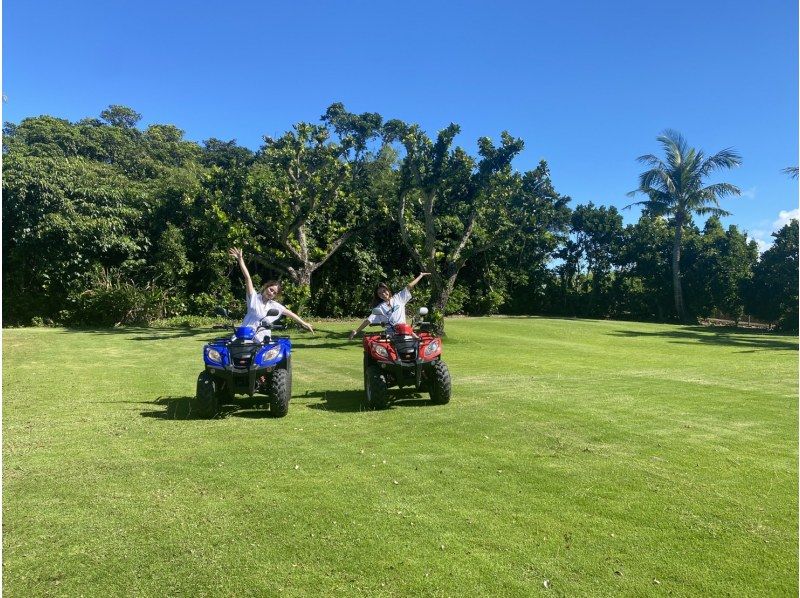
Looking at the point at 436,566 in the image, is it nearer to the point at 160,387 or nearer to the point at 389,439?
the point at 389,439

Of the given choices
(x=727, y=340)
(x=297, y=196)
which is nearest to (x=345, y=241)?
(x=297, y=196)

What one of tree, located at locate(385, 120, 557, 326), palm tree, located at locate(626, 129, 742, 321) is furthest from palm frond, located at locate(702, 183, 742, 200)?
tree, located at locate(385, 120, 557, 326)

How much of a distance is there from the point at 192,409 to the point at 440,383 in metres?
3.15

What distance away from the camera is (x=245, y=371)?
6.56 meters

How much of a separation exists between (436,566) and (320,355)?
1125cm

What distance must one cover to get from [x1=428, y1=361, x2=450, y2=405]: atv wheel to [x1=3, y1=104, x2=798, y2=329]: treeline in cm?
1063

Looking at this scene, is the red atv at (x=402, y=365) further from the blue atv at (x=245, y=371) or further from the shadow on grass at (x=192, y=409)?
the shadow on grass at (x=192, y=409)

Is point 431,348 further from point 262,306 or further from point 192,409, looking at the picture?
point 192,409

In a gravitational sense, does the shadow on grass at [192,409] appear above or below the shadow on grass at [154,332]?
below

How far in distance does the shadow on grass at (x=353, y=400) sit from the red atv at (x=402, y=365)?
8.9 inches

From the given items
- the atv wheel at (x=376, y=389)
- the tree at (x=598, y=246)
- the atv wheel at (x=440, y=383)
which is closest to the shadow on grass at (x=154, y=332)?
the atv wheel at (x=376, y=389)

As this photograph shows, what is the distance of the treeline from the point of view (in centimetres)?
1950

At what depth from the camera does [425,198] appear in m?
18.9

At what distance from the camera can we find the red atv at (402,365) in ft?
23.9
